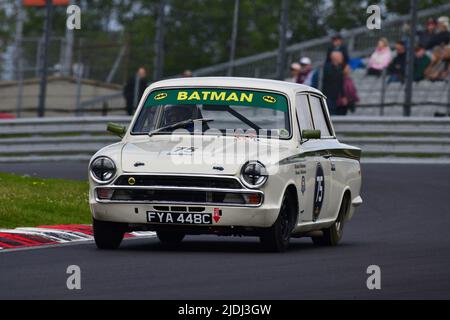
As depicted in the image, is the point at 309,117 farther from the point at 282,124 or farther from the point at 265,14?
the point at 265,14

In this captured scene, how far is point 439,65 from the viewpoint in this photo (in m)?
27.1

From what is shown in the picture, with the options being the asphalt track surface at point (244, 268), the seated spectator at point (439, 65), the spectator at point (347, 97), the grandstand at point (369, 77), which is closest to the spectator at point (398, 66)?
the grandstand at point (369, 77)

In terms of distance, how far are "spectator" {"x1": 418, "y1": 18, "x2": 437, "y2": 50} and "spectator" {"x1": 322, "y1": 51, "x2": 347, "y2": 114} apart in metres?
1.92

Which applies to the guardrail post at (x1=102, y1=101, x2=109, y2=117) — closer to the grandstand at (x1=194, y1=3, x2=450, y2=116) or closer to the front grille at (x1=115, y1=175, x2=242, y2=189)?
the grandstand at (x1=194, y1=3, x2=450, y2=116)

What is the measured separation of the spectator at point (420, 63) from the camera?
2686cm

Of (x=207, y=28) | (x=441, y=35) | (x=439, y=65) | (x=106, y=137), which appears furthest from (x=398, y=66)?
(x=207, y=28)

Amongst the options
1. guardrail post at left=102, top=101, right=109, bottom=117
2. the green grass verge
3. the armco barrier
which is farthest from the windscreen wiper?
guardrail post at left=102, top=101, right=109, bottom=117

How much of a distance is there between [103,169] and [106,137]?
13.9 metres

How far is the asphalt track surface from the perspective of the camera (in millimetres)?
9162

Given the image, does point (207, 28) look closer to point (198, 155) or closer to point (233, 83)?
point (233, 83)

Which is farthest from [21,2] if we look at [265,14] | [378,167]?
[378,167]

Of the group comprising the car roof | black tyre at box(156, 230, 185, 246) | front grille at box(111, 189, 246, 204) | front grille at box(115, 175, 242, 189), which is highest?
the car roof

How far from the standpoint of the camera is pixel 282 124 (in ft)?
42.6

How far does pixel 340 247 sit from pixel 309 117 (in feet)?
4.02
